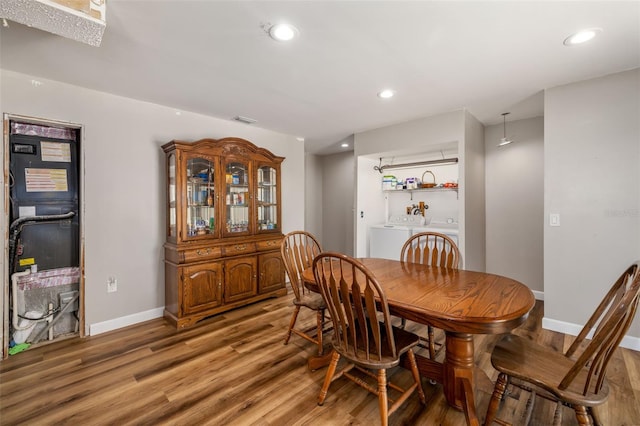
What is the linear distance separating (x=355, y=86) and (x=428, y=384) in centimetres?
257

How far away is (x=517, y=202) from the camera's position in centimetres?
387

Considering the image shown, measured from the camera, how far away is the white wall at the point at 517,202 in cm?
373

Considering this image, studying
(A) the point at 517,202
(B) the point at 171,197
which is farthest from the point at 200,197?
(A) the point at 517,202

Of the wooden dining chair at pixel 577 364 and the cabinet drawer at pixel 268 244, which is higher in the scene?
the cabinet drawer at pixel 268 244

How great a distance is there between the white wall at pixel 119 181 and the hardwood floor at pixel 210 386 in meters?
0.46

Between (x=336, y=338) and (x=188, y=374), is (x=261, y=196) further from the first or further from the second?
(x=336, y=338)

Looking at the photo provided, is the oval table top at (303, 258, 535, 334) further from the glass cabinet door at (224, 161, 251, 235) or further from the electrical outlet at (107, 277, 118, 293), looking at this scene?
the electrical outlet at (107, 277, 118, 293)

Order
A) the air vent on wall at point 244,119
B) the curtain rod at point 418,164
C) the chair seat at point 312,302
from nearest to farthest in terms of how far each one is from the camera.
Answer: the chair seat at point 312,302 < the air vent on wall at point 244,119 < the curtain rod at point 418,164

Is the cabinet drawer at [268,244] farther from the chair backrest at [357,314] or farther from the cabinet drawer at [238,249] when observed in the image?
the chair backrest at [357,314]

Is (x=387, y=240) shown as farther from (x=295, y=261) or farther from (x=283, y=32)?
(x=283, y=32)

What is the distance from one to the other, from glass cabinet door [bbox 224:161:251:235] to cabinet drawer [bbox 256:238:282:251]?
249 mm

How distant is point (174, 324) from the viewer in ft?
9.76

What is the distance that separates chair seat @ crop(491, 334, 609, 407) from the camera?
1210 millimetres

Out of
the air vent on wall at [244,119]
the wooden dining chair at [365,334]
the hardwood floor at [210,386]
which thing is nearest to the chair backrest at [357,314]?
the wooden dining chair at [365,334]
